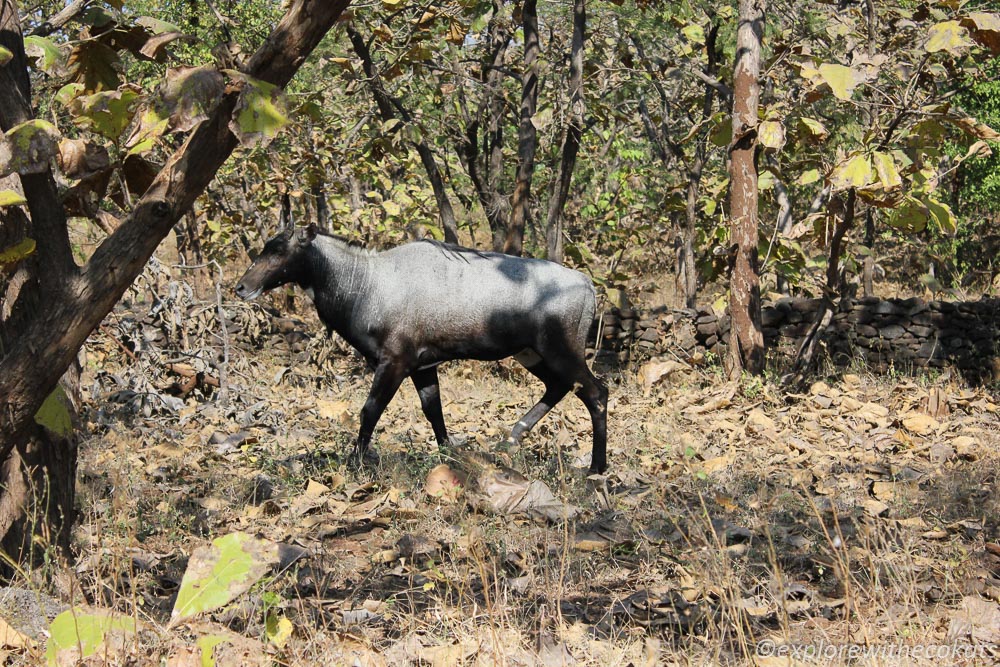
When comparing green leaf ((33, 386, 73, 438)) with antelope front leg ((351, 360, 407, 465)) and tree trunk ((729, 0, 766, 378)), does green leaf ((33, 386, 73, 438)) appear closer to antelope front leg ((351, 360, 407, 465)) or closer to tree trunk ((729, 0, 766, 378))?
antelope front leg ((351, 360, 407, 465))

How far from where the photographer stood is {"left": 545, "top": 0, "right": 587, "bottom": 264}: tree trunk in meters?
10.6

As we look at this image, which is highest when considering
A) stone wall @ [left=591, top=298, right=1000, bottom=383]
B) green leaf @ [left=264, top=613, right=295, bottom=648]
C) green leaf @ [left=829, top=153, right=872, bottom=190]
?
green leaf @ [left=829, top=153, right=872, bottom=190]

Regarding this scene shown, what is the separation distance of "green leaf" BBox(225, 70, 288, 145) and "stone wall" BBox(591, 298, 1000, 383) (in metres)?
8.23

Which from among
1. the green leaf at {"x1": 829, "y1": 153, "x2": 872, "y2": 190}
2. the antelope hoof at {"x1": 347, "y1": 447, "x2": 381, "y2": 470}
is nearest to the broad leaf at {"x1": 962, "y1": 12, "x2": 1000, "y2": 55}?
the green leaf at {"x1": 829, "y1": 153, "x2": 872, "y2": 190}

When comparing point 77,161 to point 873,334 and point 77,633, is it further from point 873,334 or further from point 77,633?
point 873,334

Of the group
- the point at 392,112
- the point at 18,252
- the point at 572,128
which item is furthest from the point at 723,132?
the point at 18,252

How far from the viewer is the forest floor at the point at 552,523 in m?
3.84

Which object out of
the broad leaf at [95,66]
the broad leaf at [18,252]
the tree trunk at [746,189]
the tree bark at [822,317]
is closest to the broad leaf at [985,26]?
the tree bark at [822,317]

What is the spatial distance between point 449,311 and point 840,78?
3253 mm

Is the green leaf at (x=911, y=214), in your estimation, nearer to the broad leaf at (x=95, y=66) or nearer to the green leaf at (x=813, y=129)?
the green leaf at (x=813, y=129)

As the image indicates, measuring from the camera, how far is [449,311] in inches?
283

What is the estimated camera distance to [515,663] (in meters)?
3.69

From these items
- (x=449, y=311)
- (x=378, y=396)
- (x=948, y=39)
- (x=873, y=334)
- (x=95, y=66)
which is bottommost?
(x=873, y=334)

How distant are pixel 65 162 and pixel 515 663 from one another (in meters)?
2.48
